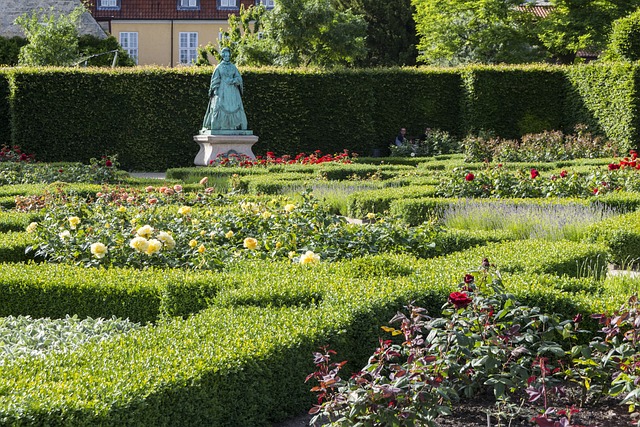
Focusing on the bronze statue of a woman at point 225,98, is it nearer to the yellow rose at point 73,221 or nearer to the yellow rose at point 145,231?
the yellow rose at point 73,221

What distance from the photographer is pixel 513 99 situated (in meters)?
22.8

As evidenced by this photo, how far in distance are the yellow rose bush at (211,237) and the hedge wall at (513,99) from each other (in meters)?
15.5

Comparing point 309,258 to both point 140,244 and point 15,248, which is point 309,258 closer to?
point 140,244

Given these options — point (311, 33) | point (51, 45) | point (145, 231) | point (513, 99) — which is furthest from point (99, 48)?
point (145, 231)

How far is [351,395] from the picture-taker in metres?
3.41

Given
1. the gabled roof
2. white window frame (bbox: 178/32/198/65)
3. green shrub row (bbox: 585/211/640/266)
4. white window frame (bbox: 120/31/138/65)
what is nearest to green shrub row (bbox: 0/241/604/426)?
green shrub row (bbox: 585/211/640/266)

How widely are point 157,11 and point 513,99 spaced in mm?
24866

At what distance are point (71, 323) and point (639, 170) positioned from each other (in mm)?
8223

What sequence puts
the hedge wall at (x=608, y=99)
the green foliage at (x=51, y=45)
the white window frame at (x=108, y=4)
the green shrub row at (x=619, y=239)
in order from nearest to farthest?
1. the green shrub row at (x=619, y=239)
2. the hedge wall at (x=608, y=99)
3. the green foliage at (x=51, y=45)
4. the white window frame at (x=108, y=4)

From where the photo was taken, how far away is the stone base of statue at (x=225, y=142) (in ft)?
60.3

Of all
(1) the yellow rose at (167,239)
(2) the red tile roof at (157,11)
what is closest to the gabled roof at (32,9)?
(2) the red tile roof at (157,11)

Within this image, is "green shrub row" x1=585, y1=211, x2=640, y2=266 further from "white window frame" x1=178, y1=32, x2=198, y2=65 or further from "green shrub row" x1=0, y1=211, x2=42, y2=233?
"white window frame" x1=178, y1=32, x2=198, y2=65

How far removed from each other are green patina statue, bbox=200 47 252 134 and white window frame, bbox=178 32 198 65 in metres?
26.0

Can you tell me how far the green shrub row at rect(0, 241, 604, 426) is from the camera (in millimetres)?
3373
